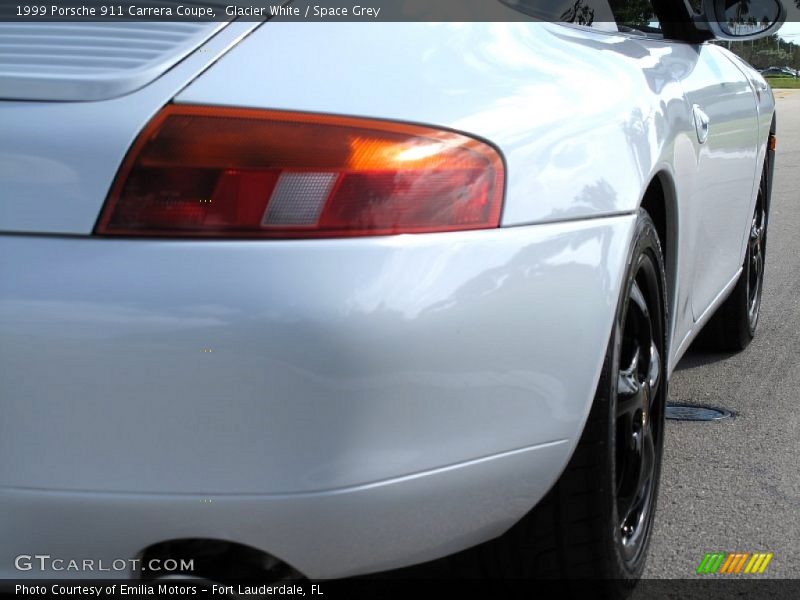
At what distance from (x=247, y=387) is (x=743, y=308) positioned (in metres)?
3.39

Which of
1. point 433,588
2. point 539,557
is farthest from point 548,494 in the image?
point 433,588

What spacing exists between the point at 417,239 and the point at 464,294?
4.4 inches

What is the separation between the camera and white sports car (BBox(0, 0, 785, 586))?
1.72 m

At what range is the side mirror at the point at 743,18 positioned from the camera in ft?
11.4

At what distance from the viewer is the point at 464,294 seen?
182cm

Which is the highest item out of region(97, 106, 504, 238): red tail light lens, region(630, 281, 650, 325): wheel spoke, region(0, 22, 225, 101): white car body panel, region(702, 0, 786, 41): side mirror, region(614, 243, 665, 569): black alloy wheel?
region(0, 22, 225, 101): white car body panel

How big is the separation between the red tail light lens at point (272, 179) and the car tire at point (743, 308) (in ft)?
9.83

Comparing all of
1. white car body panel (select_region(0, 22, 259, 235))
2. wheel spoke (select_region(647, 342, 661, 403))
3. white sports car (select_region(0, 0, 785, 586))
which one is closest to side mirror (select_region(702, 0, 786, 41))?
wheel spoke (select_region(647, 342, 661, 403))

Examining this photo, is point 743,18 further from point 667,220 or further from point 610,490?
point 610,490

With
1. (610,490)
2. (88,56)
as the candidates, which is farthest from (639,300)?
(88,56)

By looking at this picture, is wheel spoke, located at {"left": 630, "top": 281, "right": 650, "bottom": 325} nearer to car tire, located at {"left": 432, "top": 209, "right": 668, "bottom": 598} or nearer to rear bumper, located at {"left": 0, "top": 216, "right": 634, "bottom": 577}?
car tire, located at {"left": 432, "top": 209, "right": 668, "bottom": 598}

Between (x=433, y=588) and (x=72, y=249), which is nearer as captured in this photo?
(x=72, y=249)

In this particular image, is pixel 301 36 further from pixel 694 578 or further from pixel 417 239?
pixel 694 578

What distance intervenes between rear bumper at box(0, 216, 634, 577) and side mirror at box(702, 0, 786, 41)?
6.22 feet
